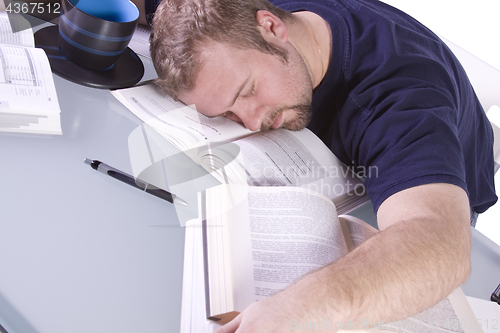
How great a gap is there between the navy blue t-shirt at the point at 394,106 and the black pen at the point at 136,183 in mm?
336

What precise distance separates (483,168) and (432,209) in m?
0.55

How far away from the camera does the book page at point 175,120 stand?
2.48 ft

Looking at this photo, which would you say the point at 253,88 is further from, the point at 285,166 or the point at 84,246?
the point at 84,246

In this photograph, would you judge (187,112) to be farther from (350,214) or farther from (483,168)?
(483,168)

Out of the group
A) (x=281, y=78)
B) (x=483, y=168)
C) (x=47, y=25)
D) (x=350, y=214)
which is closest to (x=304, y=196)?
(x=350, y=214)

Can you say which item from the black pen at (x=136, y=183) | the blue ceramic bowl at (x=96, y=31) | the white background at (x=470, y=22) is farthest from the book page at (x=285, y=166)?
the white background at (x=470, y=22)

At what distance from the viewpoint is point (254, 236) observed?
1.89 ft

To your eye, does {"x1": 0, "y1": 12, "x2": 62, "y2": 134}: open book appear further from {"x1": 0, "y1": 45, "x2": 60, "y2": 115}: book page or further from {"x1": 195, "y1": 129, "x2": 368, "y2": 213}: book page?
{"x1": 195, "y1": 129, "x2": 368, "y2": 213}: book page

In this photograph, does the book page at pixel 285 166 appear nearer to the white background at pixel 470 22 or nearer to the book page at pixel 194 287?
the book page at pixel 194 287

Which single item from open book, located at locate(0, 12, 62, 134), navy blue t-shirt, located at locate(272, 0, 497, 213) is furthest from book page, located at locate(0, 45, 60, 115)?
navy blue t-shirt, located at locate(272, 0, 497, 213)

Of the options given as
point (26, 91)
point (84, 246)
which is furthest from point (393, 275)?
point (26, 91)

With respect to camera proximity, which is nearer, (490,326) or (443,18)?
(490,326)

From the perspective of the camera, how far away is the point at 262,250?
0.56m

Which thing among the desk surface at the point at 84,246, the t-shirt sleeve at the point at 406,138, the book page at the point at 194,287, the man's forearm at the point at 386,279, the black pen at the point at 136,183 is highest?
the t-shirt sleeve at the point at 406,138
